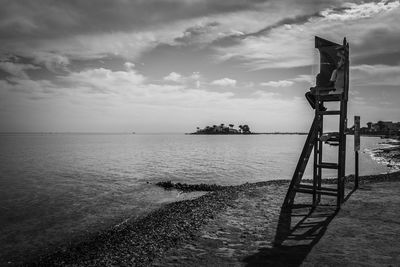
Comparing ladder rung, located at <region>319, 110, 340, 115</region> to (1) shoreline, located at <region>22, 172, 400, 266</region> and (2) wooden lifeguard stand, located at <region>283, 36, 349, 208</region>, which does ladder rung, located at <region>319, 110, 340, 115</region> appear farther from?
(1) shoreline, located at <region>22, 172, 400, 266</region>

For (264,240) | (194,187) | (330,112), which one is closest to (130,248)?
(264,240)

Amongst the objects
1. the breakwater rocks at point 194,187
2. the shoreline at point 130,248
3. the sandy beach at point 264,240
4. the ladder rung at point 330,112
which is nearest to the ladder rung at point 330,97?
the ladder rung at point 330,112

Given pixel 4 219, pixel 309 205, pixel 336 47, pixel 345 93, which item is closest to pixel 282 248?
pixel 309 205

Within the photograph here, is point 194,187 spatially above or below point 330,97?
A: below

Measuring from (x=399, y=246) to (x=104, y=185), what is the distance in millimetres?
28396

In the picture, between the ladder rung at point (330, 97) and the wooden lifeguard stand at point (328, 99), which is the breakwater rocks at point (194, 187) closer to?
the wooden lifeguard stand at point (328, 99)

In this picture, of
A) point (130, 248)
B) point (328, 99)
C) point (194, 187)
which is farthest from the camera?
point (194, 187)

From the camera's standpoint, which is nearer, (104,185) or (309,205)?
(309,205)

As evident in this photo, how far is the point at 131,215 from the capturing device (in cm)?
1777

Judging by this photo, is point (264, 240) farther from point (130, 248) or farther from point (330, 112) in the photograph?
point (330, 112)

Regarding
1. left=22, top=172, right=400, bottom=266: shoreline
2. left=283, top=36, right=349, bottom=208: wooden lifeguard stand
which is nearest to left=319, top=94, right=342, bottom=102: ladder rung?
left=283, top=36, right=349, bottom=208: wooden lifeguard stand

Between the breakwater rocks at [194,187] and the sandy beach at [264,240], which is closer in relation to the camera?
the sandy beach at [264,240]

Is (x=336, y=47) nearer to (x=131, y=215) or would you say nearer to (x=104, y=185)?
(x=131, y=215)

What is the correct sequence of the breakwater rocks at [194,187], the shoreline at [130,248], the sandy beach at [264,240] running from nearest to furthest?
1. the sandy beach at [264,240]
2. the shoreline at [130,248]
3. the breakwater rocks at [194,187]
